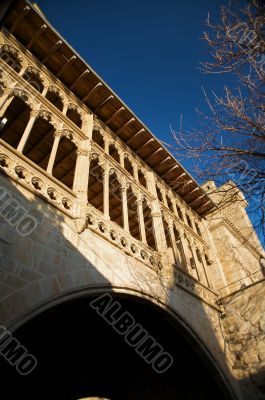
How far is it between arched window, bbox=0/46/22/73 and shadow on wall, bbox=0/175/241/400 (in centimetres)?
387

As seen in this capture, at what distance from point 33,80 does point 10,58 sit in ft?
2.75

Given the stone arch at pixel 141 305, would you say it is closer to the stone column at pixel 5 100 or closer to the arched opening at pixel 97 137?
the stone column at pixel 5 100

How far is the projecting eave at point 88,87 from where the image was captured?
7480 millimetres

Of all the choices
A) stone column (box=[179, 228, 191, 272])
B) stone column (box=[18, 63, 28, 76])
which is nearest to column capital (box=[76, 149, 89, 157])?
stone column (box=[18, 63, 28, 76])

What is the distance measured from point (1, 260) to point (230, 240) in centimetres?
976

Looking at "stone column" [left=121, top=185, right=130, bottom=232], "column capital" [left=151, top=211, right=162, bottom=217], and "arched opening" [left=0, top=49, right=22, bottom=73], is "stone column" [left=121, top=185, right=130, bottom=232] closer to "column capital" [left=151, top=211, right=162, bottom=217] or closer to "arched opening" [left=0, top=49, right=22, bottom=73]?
"column capital" [left=151, top=211, right=162, bottom=217]

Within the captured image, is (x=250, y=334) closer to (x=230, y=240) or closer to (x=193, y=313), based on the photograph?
(x=193, y=313)

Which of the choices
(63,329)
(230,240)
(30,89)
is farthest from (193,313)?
(30,89)

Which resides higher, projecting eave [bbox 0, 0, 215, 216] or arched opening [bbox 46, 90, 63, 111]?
projecting eave [bbox 0, 0, 215, 216]

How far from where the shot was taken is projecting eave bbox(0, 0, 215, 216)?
7.48m

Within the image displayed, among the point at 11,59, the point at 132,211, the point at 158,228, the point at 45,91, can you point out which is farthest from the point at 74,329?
the point at 11,59

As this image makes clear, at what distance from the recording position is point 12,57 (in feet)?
23.7

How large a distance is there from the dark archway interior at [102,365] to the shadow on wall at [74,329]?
23 mm

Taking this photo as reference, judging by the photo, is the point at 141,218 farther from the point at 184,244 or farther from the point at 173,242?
the point at 184,244
